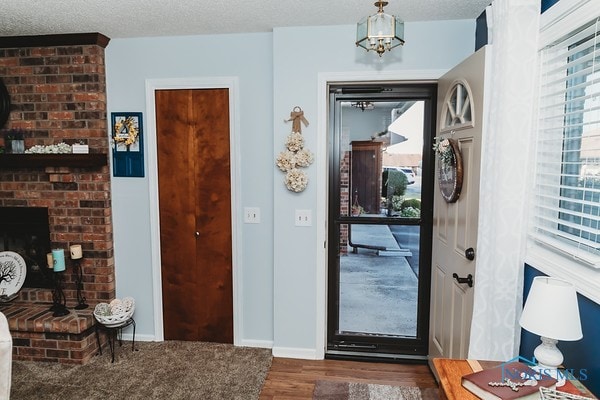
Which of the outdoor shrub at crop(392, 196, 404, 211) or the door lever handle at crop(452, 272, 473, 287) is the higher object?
the outdoor shrub at crop(392, 196, 404, 211)

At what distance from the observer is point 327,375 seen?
9.21 ft

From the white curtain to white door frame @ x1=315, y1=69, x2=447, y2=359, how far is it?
0.84 m

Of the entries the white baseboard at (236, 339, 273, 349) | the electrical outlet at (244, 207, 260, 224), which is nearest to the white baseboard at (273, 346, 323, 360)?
the white baseboard at (236, 339, 273, 349)

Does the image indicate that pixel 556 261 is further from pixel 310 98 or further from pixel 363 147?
pixel 310 98

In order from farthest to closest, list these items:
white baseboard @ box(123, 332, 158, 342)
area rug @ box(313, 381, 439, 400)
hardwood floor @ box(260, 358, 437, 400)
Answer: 1. white baseboard @ box(123, 332, 158, 342)
2. hardwood floor @ box(260, 358, 437, 400)
3. area rug @ box(313, 381, 439, 400)

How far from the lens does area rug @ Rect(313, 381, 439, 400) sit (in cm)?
253

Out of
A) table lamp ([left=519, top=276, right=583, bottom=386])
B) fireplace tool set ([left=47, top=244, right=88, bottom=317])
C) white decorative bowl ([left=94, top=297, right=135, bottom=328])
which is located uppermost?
table lamp ([left=519, top=276, right=583, bottom=386])

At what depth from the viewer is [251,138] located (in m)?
3.03

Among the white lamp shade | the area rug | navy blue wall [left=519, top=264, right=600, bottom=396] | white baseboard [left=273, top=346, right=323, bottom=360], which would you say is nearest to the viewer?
the white lamp shade

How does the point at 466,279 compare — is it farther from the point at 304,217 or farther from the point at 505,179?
the point at 304,217

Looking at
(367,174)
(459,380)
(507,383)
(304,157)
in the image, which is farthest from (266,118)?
(507,383)

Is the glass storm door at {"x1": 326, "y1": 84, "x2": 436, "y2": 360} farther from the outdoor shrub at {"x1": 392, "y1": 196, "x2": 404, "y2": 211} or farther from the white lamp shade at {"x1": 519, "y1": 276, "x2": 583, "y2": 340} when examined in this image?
the white lamp shade at {"x1": 519, "y1": 276, "x2": 583, "y2": 340}

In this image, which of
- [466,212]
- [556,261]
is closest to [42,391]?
[466,212]

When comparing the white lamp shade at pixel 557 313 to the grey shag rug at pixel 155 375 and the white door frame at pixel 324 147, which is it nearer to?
the white door frame at pixel 324 147
